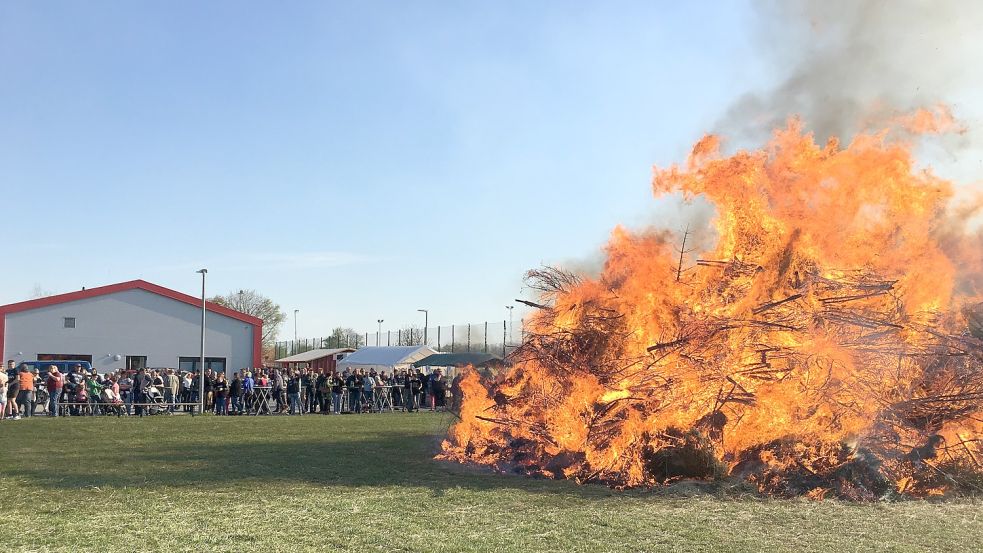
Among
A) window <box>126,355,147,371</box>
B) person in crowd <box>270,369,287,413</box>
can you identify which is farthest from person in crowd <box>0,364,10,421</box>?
window <box>126,355,147,371</box>

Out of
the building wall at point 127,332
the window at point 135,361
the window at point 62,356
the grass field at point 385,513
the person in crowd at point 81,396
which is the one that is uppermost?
the building wall at point 127,332

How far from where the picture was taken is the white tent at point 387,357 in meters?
46.6

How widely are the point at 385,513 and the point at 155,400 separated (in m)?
22.1

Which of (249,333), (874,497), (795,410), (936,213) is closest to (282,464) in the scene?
(795,410)

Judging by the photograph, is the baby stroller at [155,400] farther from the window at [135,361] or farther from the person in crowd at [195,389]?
the window at [135,361]

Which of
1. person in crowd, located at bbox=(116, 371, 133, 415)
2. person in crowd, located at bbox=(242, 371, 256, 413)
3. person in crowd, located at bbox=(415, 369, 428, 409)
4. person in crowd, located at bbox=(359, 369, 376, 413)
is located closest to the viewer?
person in crowd, located at bbox=(116, 371, 133, 415)

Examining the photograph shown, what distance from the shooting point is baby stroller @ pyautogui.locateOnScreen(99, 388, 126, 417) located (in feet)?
86.6

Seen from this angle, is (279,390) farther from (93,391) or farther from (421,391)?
(93,391)

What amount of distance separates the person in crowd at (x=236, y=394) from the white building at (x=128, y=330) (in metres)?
11.9

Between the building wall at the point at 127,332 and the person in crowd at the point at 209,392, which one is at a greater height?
the building wall at the point at 127,332

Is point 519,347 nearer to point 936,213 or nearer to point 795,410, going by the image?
point 795,410

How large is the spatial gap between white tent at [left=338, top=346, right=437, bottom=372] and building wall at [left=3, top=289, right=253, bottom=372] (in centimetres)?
889

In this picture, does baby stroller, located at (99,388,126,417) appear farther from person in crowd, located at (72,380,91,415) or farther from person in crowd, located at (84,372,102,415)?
person in crowd, located at (72,380,91,415)

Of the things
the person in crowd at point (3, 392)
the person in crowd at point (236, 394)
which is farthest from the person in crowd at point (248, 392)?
the person in crowd at point (3, 392)
